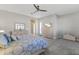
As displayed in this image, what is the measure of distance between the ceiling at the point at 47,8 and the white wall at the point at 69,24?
89mm

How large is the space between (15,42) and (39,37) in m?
0.44

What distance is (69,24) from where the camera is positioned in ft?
5.42

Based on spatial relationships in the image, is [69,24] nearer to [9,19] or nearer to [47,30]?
[47,30]

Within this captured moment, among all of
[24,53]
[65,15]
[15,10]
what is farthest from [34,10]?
[24,53]

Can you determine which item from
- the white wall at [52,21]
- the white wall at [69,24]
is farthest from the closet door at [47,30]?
the white wall at [69,24]

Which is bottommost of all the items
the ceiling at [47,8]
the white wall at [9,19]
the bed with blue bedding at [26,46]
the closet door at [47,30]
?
the bed with blue bedding at [26,46]

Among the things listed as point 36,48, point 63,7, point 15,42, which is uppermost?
point 63,7

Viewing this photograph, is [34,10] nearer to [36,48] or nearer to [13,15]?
[13,15]

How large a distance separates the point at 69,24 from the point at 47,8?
48cm

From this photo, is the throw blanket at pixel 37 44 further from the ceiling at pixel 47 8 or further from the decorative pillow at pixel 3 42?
the ceiling at pixel 47 8

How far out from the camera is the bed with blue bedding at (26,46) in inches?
62.6

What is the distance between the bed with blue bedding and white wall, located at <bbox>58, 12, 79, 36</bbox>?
40 centimetres
